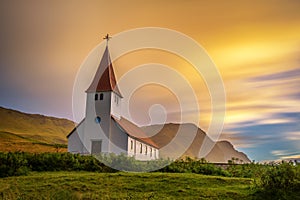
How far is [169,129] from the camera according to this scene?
40625 millimetres

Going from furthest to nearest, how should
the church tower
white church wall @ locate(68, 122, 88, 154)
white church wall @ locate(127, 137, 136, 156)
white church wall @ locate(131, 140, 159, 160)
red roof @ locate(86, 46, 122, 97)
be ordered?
red roof @ locate(86, 46, 122, 97), white church wall @ locate(131, 140, 159, 160), white church wall @ locate(68, 122, 88, 154), the church tower, white church wall @ locate(127, 137, 136, 156)

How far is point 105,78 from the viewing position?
116 feet

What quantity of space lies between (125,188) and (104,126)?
2044 cm

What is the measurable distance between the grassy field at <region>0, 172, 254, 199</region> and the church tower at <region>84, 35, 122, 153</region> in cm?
1738

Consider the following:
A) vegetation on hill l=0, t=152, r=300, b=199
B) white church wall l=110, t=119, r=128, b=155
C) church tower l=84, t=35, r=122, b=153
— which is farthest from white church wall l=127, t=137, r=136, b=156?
vegetation on hill l=0, t=152, r=300, b=199

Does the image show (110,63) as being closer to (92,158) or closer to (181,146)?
(181,146)

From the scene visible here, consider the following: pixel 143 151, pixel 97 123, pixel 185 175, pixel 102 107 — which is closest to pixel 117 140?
pixel 97 123

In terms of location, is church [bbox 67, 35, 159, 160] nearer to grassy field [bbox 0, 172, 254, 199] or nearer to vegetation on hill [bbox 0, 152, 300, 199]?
vegetation on hill [bbox 0, 152, 300, 199]

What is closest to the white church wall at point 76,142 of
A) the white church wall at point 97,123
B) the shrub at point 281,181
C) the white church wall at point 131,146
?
the white church wall at point 97,123

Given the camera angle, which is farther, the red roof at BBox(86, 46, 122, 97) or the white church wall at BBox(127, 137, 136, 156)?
the red roof at BBox(86, 46, 122, 97)

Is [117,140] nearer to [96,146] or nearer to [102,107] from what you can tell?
[96,146]

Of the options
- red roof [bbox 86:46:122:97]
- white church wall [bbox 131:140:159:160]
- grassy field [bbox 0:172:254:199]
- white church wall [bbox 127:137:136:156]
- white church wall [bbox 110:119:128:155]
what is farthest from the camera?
red roof [bbox 86:46:122:97]

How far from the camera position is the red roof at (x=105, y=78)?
34634mm

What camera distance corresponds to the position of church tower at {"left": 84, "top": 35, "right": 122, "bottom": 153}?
32375 millimetres
